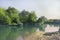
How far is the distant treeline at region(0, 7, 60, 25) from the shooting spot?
3522 cm

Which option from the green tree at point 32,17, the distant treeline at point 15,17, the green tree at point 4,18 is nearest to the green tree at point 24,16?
the distant treeline at point 15,17

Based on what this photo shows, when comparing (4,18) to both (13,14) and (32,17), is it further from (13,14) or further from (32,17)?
(32,17)

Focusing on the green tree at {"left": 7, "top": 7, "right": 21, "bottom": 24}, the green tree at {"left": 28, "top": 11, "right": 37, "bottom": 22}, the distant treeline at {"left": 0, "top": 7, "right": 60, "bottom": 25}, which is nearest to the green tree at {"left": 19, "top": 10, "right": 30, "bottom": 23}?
the distant treeline at {"left": 0, "top": 7, "right": 60, "bottom": 25}

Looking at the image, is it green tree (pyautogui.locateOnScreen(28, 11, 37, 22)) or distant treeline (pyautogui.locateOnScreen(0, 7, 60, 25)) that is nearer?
distant treeline (pyautogui.locateOnScreen(0, 7, 60, 25))

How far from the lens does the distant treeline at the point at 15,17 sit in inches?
1387

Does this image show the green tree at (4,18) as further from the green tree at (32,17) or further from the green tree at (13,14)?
the green tree at (32,17)

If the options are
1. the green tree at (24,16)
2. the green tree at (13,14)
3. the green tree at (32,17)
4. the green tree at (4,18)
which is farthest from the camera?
the green tree at (24,16)

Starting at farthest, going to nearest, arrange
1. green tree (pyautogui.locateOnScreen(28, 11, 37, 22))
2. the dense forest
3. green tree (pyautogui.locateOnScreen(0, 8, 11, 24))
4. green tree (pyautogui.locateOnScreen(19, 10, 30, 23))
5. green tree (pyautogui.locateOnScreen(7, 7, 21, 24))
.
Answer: green tree (pyautogui.locateOnScreen(19, 10, 30, 23)) < green tree (pyautogui.locateOnScreen(28, 11, 37, 22)) < green tree (pyautogui.locateOnScreen(7, 7, 21, 24)) < the dense forest < green tree (pyautogui.locateOnScreen(0, 8, 11, 24))

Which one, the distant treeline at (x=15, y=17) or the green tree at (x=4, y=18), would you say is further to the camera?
the distant treeline at (x=15, y=17)

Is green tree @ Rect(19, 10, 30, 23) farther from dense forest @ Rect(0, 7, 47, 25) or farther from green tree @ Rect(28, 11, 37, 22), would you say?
green tree @ Rect(28, 11, 37, 22)

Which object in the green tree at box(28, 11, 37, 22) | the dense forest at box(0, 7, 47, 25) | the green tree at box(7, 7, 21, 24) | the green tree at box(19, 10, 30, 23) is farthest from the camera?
the green tree at box(19, 10, 30, 23)

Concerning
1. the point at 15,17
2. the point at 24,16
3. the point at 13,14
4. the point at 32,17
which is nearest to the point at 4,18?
the point at 15,17

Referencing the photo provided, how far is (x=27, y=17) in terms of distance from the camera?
40.4 meters

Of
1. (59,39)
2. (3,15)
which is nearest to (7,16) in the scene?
(3,15)
